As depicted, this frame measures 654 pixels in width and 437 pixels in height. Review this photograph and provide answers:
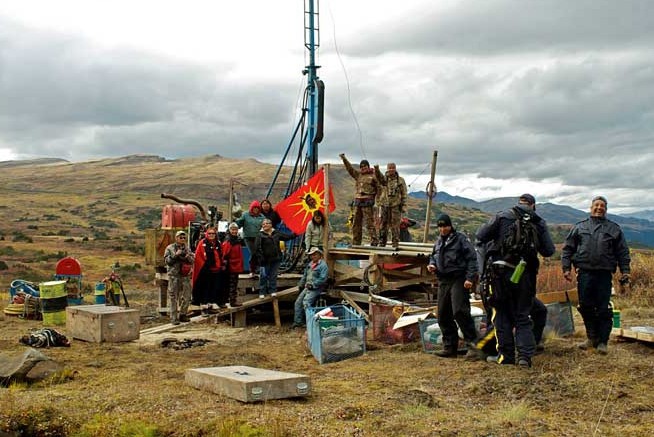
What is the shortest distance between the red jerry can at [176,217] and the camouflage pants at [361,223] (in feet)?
14.5

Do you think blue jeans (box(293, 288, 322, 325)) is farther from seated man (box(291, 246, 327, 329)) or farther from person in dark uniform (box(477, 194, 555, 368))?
person in dark uniform (box(477, 194, 555, 368))

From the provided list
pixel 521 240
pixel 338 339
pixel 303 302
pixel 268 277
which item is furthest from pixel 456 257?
pixel 268 277

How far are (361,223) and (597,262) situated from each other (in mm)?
5736

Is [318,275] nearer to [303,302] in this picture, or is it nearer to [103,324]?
[303,302]

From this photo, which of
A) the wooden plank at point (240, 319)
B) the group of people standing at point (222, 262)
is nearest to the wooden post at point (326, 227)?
the group of people standing at point (222, 262)

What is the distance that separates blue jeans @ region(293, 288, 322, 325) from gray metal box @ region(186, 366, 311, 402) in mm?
4755

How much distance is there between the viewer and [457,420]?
6109mm

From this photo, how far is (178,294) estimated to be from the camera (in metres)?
13.6

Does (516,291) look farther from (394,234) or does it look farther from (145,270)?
(145,270)

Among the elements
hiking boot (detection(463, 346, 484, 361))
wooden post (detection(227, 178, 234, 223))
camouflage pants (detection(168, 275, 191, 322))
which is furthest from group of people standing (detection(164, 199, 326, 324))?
hiking boot (detection(463, 346, 484, 361))

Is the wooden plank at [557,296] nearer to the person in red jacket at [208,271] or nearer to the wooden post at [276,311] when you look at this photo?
the wooden post at [276,311]

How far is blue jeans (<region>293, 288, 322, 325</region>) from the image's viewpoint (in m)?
12.2

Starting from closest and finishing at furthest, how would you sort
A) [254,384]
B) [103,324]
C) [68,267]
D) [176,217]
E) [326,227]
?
[254,384] < [103,324] < [326,227] < [68,267] < [176,217]

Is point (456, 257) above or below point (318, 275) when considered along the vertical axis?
above
